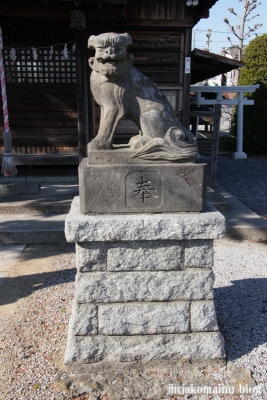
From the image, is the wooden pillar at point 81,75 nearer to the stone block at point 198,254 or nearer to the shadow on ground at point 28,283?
the shadow on ground at point 28,283

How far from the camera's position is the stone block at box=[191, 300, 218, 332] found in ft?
9.23

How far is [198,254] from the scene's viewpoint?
272cm

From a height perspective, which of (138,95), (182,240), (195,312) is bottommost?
(195,312)

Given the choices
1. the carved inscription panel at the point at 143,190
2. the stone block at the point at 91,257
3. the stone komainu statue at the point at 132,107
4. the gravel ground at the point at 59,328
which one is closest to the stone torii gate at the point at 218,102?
the gravel ground at the point at 59,328

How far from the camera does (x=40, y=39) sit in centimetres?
837

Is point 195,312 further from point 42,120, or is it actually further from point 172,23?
point 42,120

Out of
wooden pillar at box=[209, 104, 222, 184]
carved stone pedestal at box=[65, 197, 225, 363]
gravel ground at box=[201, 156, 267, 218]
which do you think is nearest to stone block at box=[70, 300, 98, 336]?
carved stone pedestal at box=[65, 197, 225, 363]

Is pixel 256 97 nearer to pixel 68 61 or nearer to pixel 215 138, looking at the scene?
pixel 215 138

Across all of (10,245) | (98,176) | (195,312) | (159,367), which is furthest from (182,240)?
(10,245)

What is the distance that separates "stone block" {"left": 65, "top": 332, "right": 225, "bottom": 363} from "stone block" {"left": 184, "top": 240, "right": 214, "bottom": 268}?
53cm

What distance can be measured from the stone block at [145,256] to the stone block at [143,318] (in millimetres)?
289

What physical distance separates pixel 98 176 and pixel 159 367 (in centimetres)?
142

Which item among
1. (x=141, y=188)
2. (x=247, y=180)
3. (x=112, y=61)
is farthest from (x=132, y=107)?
(x=247, y=180)

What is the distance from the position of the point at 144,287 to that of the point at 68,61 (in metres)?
6.89
